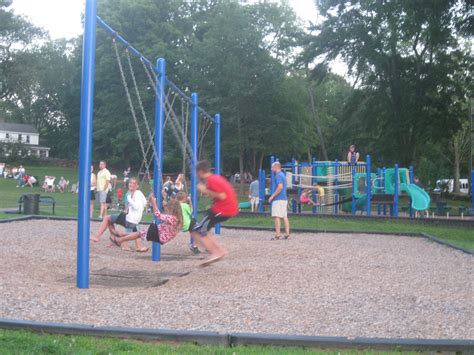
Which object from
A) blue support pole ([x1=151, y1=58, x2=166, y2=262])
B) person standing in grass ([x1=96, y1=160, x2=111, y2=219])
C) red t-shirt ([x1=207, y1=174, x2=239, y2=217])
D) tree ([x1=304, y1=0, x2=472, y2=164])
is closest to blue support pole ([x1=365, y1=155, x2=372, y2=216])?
person standing in grass ([x1=96, y1=160, x2=111, y2=219])

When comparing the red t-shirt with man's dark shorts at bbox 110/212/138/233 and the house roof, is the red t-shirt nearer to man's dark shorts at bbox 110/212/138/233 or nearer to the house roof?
man's dark shorts at bbox 110/212/138/233

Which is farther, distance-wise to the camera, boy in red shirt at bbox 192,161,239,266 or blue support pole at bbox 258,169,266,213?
blue support pole at bbox 258,169,266,213

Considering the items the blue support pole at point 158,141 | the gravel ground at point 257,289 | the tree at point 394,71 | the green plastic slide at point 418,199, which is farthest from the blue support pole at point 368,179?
the tree at point 394,71

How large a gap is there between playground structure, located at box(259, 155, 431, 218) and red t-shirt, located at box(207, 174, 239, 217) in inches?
468

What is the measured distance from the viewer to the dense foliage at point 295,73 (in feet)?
117

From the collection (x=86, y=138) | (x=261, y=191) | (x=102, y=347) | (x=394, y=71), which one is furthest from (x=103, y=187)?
(x=394, y=71)

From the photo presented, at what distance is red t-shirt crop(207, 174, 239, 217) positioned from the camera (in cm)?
841

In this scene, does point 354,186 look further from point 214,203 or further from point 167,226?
point 167,226

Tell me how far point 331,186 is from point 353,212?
120 cm

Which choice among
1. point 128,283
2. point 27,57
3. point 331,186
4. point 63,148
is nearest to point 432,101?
point 331,186

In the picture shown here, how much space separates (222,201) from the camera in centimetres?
848

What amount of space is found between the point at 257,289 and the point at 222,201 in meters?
1.68

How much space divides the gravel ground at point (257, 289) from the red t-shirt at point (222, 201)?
0.88 metres

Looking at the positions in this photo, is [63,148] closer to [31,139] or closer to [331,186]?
[31,139]
